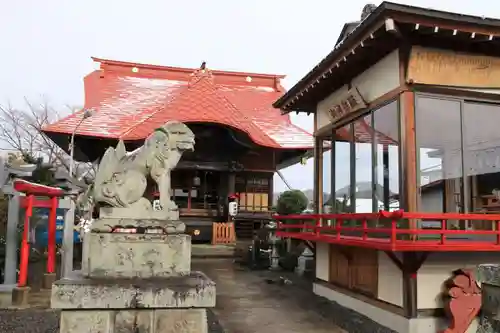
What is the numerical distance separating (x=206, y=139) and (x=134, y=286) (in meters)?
15.3

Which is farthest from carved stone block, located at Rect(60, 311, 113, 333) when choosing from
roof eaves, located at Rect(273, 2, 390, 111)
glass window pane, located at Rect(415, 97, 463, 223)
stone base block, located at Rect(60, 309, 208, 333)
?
roof eaves, located at Rect(273, 2, 390, 111)

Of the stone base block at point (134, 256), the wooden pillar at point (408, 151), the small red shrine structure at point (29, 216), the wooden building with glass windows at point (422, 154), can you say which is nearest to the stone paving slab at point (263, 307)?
the wooden building with glass windows at point (422, 154)

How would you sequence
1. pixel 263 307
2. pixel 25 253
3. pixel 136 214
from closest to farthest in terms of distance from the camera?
pixel 136 214 < pixel 263 307 < pixel 25 253

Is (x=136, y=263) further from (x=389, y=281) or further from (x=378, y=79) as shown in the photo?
(x=378, y=79)

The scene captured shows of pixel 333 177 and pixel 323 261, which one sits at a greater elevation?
pixel 333 177

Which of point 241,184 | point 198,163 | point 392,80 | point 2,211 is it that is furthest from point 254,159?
point 392,80

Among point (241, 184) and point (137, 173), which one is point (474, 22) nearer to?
point (137, 173)

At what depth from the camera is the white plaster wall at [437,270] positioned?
6.98 meters

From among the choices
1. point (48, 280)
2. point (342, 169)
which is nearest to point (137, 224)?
point (342, 169)

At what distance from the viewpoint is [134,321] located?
4.54m

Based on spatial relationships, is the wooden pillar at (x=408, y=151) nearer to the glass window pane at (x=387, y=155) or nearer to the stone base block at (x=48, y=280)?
the glass window pane at (x=387, y=155)

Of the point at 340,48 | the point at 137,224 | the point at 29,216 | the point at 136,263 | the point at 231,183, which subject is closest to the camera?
the point at 136,263

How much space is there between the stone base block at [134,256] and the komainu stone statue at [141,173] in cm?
35

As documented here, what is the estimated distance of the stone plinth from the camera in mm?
3846
